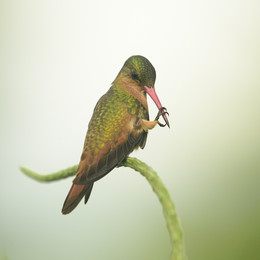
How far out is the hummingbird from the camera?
80 centimetres

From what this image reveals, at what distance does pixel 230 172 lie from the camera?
3.45ft

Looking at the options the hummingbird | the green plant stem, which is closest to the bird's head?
the hummingbird

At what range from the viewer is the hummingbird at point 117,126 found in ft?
2.62

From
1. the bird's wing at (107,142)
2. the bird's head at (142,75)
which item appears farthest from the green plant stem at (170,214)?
the bird's head at (142,75)

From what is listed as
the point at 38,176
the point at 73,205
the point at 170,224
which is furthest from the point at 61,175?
the point at 170,224

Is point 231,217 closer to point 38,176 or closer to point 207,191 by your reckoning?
point 207,191

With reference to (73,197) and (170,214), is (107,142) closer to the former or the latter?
(73,197)

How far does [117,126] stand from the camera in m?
0.86

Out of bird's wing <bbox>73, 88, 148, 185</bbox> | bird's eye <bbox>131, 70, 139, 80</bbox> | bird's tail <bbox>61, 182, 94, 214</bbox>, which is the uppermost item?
bird's eye <bbox>131, 70, 139, 80</bbox>

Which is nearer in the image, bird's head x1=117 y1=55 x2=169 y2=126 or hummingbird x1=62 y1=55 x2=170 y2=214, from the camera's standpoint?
hummingbird x1=62 y1=55 x2=170 y2=214

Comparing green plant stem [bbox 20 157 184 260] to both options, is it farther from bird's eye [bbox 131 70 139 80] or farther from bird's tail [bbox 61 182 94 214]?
bird's eye [bbox 131 70 139 80]

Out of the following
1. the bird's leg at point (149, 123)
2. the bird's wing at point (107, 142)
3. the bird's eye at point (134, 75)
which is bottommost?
the bird's wing at point (107, 142)

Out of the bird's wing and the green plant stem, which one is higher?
the bird's wing

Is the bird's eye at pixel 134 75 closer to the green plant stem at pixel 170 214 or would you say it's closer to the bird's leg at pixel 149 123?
the bird's leg at pixel 149 123
